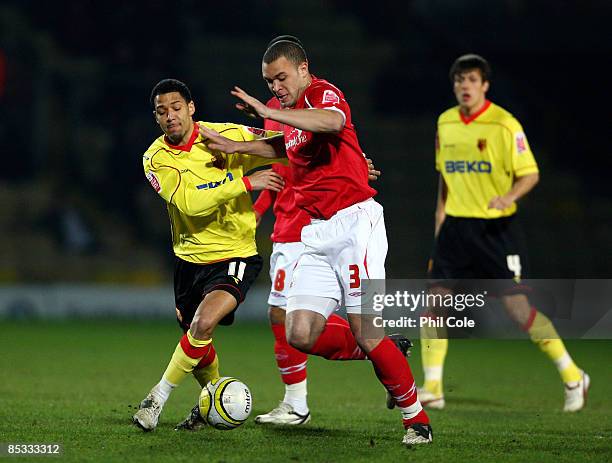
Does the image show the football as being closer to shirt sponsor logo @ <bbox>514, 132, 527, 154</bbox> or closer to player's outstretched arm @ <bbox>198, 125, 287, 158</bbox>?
player's outstretched arm @ <bbox>198, 125, 287, 158</bbox>

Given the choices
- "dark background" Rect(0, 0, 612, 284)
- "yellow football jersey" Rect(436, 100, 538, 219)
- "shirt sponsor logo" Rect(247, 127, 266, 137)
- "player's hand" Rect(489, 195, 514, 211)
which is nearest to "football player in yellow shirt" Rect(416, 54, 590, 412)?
"yellow football jersey" Rect(436, 100, 538, 219)

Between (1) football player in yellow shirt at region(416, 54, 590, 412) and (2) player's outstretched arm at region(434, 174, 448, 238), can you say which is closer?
(1) football player in yellow shirt at region(416, 54, 590, 412)

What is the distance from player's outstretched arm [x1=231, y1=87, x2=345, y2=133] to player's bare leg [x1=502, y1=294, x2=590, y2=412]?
109 inches

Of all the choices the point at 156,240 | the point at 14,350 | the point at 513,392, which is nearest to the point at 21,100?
the point at 156,240

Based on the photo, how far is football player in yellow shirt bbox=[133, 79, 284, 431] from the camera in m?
5.35

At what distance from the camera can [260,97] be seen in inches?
659

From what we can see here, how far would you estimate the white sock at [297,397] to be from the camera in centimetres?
584

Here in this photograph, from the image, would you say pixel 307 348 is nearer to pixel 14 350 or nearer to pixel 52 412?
pixel 52 412

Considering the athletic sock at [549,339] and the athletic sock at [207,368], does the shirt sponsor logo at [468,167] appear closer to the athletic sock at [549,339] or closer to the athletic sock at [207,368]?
the athletic sock at [549,339]

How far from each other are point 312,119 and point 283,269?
160 cm

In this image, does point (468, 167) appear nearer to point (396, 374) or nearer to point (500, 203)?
point (500, 203)

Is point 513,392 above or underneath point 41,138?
underneath

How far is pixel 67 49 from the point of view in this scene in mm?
17781

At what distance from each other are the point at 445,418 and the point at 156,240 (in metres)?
10.6
